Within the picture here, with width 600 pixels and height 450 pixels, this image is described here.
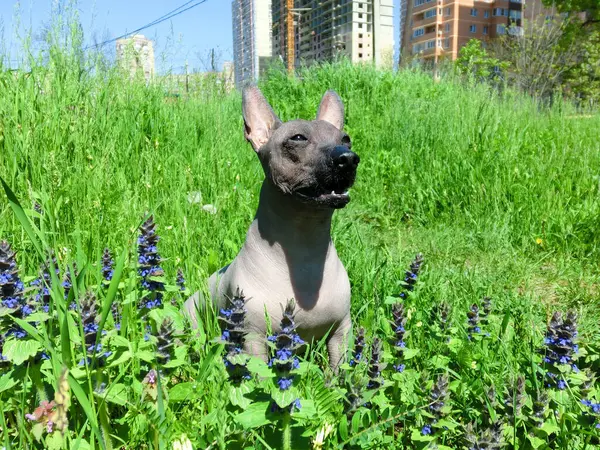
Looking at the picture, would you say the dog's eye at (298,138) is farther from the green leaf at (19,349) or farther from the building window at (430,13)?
the building window at (430,13)

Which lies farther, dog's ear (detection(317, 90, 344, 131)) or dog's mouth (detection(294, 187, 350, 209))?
dog's ear (detection(317, 90, 344, 131))

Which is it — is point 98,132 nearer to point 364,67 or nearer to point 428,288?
point 428,288

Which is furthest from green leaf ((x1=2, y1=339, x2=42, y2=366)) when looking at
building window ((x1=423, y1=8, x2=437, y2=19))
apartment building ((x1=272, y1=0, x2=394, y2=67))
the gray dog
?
building window ((x1=423, y1=8, x2=437, y2=19))

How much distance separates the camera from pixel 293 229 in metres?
2.00

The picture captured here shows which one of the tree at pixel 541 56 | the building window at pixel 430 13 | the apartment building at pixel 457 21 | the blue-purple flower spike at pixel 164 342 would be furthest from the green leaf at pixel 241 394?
the building window at pixel 430 13

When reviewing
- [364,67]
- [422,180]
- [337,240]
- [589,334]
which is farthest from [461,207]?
[364,67]

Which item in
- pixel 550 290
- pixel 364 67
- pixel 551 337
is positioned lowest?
pixel 550 290

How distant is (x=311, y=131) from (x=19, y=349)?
4.19 ft

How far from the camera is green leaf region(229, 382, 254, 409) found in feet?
3.85

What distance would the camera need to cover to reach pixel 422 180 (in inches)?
197

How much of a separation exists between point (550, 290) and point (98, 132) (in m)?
3.48

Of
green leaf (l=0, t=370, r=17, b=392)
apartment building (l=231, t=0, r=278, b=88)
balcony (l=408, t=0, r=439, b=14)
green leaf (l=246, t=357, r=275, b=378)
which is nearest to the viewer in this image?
green leaf (l=246, t=357, r=275, b=378)

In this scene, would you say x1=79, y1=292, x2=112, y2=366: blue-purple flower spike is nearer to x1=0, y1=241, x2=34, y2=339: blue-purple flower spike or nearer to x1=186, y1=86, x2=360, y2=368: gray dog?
x1=0, y1=241, x2=34, y2=339: blue-purple flower spike

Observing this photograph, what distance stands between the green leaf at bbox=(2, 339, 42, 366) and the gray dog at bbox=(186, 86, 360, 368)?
74 cm
